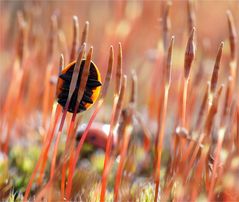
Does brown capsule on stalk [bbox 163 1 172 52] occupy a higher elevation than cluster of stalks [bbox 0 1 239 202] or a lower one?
higher

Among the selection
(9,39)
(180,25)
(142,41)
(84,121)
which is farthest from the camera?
(180,25)

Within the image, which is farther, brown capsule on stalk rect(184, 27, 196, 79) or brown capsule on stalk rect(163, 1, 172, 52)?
brown capsule on stalk rect(163, 1, 172, 52)

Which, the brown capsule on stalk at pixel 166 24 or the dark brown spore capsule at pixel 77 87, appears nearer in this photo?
the dark brown spore capsule at pixel 77 87

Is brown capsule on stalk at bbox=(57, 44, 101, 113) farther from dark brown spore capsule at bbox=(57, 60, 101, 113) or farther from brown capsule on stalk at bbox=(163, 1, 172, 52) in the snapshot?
brown capsule on stalk at bbox=(163, 1, 172, 52)

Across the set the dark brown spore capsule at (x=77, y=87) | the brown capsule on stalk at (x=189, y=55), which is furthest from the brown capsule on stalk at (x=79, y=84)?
the brown capsule on stalk at (x=189, y=55)

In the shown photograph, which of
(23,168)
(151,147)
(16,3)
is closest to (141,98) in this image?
(151,147)

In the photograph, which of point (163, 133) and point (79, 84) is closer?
point (79, 84)

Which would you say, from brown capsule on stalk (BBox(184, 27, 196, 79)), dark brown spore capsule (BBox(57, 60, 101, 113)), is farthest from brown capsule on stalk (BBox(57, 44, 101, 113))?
brown capsule on stalk (BBox(184, 27, 196, 79))

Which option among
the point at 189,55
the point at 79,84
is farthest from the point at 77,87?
the point at 189,55

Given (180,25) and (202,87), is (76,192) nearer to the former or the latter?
(202,87)

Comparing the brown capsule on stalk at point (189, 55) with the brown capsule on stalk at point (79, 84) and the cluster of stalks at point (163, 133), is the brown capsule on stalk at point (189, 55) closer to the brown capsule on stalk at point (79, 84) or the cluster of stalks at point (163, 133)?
the cluster of stalks at point (163, 133)

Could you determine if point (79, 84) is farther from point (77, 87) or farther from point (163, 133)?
point (163, 133)
